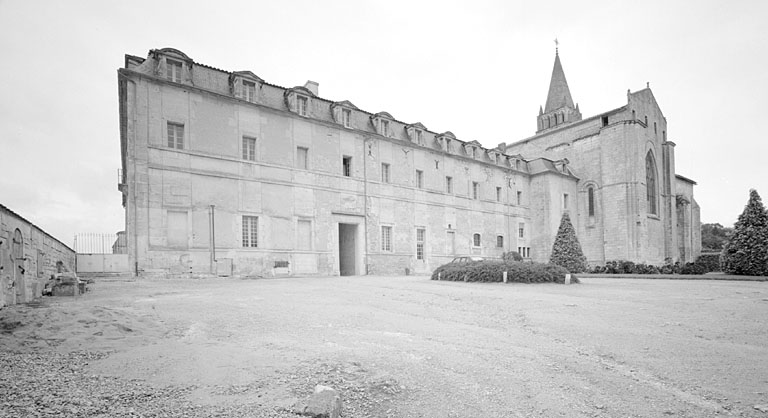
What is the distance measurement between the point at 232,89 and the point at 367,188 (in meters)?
10.6

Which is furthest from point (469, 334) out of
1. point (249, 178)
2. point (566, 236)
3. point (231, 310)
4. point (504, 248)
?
point (504, 248)

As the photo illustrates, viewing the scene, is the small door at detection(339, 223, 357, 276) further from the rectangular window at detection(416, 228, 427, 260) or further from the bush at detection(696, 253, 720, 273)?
the bush at detection(696, 253, 720, 273)

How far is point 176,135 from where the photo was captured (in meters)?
22.1

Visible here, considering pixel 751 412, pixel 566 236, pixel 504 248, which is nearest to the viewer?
pixel 751 412

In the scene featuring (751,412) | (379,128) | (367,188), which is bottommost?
(751,412)

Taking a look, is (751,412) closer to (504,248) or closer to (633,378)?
(633,378)

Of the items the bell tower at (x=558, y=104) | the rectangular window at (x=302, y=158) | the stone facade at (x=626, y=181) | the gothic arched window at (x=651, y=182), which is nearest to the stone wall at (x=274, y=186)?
the rectangular window at (x=302, y=158)

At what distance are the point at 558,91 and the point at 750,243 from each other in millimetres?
44393

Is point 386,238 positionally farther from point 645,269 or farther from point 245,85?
point 645,269

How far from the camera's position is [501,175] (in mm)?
40688

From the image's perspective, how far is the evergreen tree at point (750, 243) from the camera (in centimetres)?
2055

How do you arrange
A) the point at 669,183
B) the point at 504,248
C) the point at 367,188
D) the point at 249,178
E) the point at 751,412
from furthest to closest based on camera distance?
the point at 669,183 → the point at 504,248 → the point at 367,188 → the point at 249,178 → the point at 751,412

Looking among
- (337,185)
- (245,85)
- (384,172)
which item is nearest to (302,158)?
(337,185)

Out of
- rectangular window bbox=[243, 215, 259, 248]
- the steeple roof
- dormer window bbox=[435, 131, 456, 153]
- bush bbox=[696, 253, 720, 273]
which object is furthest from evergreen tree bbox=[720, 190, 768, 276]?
the steeple roof
